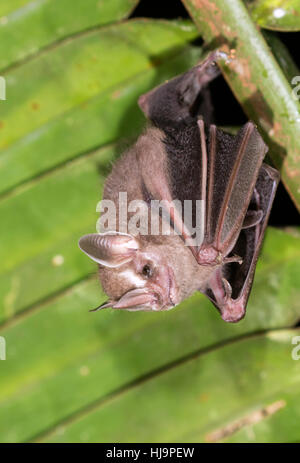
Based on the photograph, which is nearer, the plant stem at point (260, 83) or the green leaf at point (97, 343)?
the plant stem at point (260, 83)

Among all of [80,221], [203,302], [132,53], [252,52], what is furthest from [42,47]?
[203,302]

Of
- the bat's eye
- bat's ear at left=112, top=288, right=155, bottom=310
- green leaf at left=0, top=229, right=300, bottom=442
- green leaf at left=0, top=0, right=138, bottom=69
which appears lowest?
green leaf at left=0, top=229, right=300, bottom=442

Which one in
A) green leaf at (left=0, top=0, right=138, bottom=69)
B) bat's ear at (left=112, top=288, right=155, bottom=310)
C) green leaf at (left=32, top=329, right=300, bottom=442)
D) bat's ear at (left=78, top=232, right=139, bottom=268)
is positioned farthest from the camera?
green leaf at (left=32, top=329, right=300, bottom=442)

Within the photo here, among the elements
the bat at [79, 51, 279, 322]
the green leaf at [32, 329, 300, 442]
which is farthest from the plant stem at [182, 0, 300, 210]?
the green leaf at [32, 329, 300, 442]

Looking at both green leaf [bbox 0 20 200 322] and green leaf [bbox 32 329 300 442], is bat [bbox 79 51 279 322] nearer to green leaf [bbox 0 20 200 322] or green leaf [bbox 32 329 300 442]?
green leaf [bbox 0 20 200 322]

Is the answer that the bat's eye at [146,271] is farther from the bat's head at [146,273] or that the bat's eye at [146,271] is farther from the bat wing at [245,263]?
the bat wing at [245,263]

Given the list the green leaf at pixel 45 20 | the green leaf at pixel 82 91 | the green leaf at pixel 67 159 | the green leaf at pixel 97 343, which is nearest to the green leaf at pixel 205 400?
the green leaf at pixel 97 343

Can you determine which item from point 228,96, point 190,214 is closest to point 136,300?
point 190,214
